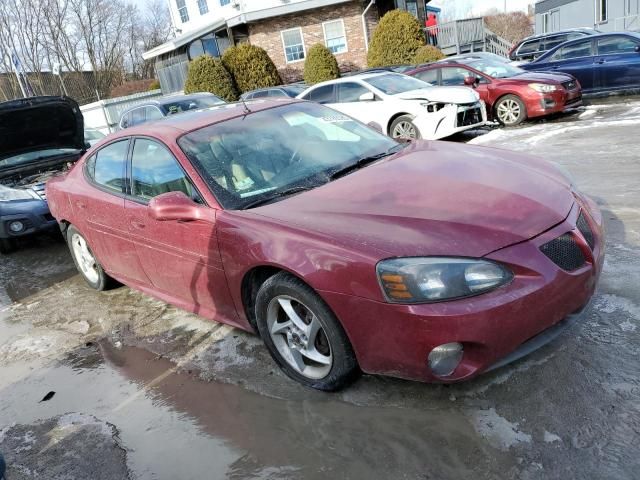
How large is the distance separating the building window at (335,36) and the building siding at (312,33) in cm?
14

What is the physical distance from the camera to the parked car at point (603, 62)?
11.0 meters

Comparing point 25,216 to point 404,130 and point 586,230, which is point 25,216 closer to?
point 404,130

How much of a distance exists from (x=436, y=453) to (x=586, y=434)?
640mm

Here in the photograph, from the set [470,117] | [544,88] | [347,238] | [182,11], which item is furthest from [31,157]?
[182,11]

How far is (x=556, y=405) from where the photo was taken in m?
2.47

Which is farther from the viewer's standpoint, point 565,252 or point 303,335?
point 303,335

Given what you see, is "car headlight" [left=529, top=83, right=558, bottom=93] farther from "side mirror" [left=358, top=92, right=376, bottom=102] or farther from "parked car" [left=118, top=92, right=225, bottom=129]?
"parked car" [left=118, top=92, right=225, bottom=129]

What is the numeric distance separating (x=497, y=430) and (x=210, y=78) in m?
20.6

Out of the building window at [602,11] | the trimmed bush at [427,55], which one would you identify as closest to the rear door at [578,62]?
the trimmed bush at [427,55]

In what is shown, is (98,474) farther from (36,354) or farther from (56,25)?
(56,25)

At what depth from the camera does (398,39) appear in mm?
20500

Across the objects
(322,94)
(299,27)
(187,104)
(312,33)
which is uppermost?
(299,27)

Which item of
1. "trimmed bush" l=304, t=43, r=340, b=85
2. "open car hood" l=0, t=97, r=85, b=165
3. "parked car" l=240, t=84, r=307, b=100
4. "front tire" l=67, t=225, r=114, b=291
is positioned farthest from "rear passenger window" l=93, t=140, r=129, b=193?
"trimmed bush" l=304, t=43, r=340, b=85

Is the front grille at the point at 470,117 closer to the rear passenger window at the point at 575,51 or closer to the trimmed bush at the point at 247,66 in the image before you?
the rear passenger window at the point at 575,51
